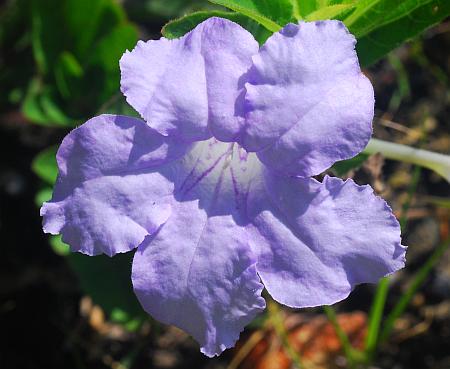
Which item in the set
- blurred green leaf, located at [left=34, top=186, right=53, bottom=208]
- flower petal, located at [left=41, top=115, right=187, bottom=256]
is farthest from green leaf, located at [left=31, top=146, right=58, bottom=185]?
flower petal, located at [left=41, top=115, right=187, bottom=256]

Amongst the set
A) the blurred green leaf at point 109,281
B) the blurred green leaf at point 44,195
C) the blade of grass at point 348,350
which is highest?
the blurred green leaf at point 44,195

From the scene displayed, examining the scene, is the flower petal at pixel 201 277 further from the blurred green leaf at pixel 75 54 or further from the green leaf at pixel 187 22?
the blurred green leaf at pixel 75 54

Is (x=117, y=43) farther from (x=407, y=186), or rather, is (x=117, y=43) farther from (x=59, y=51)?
(x=407, y=186)

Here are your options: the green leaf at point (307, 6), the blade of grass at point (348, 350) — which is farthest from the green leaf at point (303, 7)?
the blade of grass at point (348, 350)

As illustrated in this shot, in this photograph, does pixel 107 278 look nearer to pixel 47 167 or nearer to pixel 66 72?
pixel 47 167

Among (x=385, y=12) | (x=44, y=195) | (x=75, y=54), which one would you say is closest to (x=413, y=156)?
(x=385, y=12)

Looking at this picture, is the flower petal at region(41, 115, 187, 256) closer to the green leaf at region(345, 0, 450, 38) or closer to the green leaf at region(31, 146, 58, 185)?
the green leaf at region(345, 0, 450, 38)
